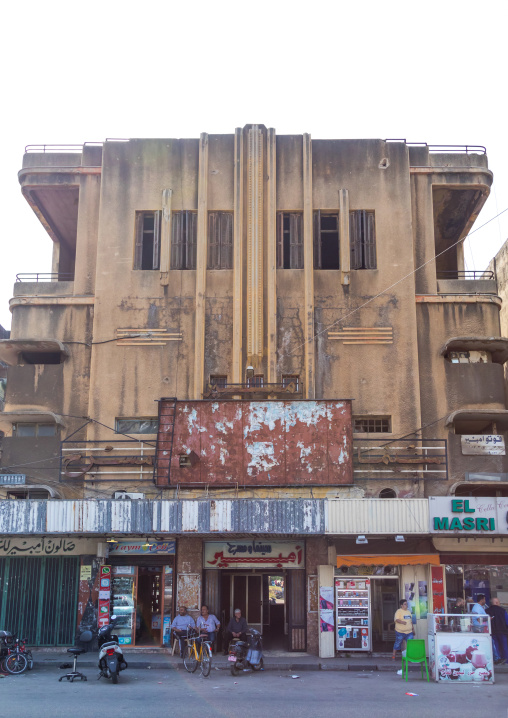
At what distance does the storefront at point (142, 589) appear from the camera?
2295 centimetres

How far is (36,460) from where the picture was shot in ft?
80.3

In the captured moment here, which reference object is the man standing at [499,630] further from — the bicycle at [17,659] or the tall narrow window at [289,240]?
the tall narrow window at [289,240]

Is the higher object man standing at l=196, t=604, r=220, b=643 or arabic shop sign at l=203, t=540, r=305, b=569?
arabic shop sign at l=203, t=540, r=305, b=569

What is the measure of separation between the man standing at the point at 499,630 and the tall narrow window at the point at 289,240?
40.7 ft

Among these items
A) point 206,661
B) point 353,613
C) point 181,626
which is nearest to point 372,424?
point 353,613

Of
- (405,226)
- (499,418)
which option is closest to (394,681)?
(499,418)

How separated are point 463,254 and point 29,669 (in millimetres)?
20267

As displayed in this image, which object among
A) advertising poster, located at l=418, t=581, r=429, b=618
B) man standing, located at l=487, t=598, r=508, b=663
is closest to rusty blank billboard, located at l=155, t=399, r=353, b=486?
advertising poster, located at l=418, t=581, r=429, b=618

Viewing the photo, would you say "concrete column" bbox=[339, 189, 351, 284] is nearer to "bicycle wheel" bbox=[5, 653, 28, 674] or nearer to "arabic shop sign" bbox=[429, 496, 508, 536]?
"arabic shop sign" bbox=[429, 496, 508, 536]

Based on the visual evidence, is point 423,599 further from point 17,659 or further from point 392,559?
point 17,659

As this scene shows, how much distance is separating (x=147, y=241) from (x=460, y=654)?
55.0 feet

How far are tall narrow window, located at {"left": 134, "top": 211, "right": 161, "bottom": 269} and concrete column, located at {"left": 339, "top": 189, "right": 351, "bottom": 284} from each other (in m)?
6.27

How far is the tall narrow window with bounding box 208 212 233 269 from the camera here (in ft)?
85.7

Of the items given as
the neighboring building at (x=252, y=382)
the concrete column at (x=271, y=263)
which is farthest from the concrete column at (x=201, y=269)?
the concrete column at (x=271, y=263)
